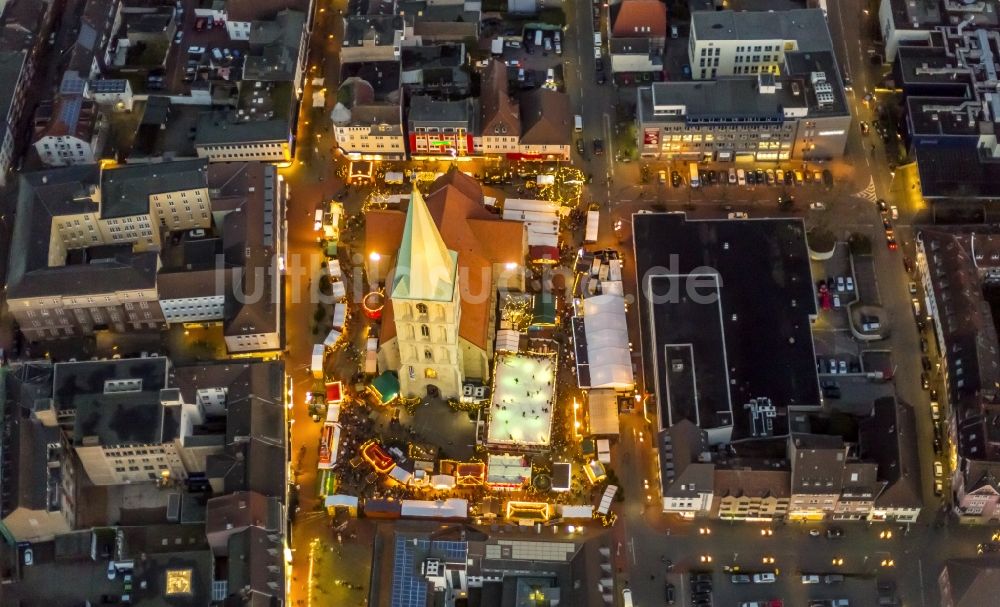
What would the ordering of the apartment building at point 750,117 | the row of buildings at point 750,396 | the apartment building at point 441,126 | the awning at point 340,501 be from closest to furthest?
the row of buildings at point 750,396 < the awning at point 340,501 < the apartment building at point 750,117 < the apartment building at point 441,126

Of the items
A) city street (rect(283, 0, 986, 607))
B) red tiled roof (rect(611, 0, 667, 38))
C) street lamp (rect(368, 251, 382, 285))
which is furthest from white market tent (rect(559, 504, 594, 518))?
red tiled roof (rect(611, 0, 667, 38))

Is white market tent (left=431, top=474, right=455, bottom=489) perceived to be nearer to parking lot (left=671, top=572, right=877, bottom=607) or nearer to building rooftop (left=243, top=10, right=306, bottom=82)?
parking lot (left=671, top=572, right=877, bottom=607)

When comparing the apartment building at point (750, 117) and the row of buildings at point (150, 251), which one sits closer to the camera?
the row of buildings at point (150, 251)

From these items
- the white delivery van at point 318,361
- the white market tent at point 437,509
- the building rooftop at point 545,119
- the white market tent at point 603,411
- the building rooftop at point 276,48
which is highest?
the building rooftop at point 276,48

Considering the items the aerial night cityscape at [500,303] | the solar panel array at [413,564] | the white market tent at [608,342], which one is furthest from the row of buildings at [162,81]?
the solar panel array at [413,564]

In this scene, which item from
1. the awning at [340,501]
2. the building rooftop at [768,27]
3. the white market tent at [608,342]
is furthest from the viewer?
the building rooftop at [768,27]

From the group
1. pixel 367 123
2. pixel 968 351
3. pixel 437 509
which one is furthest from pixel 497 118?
pixel 968 351

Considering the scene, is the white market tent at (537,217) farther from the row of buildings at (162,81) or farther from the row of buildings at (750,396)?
the row of buildings at (162,81)
